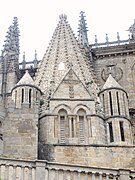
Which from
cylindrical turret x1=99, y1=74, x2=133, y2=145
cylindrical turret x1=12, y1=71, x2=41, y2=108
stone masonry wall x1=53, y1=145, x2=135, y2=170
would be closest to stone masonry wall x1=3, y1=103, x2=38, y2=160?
stone masonry wall x1=53, y1=145, x2=135, y2=170

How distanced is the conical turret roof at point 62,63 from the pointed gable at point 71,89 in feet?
2.15

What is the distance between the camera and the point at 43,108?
28.0m

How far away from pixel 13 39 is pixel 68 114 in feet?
55.3

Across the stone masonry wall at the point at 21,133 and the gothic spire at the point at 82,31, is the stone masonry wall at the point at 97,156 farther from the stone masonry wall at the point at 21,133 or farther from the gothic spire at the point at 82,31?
the gothic spire at the point at 82,31

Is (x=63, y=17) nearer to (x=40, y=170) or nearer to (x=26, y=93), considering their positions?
(x=26, y=93)

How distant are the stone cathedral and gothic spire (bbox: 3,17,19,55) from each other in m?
0.77

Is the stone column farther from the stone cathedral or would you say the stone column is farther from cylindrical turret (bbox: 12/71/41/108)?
cylindrical turret (bbox: 12/71/41/108)

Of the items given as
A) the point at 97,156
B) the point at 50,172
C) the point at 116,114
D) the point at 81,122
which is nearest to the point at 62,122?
the point at 81,122

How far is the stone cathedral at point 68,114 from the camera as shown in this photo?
15.6 meters

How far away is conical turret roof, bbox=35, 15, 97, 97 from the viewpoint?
30859 mm

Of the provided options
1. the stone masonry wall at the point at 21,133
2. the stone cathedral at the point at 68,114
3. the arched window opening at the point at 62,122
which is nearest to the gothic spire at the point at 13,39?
the stone cathedral at the point at 68,114

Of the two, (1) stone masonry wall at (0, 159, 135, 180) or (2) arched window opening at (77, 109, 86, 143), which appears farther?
(2) arched window opening at (77, 109, 86, 143)

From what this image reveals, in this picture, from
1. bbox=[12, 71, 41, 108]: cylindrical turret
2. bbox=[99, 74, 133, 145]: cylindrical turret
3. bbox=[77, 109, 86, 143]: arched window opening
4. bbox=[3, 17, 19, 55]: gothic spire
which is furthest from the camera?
bbox=[3, 17, 19, 55]: gothic spire

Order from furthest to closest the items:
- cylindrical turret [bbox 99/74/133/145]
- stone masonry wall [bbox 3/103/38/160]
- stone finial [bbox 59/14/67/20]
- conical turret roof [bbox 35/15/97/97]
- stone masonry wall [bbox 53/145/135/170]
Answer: stone finial [bbox 59/14/67/20]
conical turret roof [bbox 35/15/97/97]
cylindrical turret [bbox 99/74/133/145]
stone masonry wall [bbox 53/145/135/170]
stone masonry wall [bbox 3/103/38/160]
